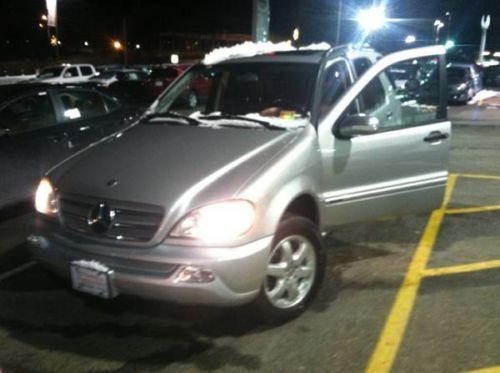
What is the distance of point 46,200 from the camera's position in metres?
3.96

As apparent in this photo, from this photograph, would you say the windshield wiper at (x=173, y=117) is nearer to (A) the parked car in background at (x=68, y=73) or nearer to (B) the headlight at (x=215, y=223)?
(B) the headlight at (x=215, y=223)

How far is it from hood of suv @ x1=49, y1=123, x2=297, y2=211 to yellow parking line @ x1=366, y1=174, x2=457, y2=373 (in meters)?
1.31

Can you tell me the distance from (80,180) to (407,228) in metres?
3.60

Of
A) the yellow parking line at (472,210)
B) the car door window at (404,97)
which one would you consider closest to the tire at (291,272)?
the car door window at (404,97)

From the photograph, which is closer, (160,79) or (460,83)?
(460,83)

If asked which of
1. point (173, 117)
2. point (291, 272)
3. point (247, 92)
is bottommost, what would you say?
point (291, 272)

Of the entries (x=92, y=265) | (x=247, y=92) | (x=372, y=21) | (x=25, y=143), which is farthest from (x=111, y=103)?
(x=372, y=21)

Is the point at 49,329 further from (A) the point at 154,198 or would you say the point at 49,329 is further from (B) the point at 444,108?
(B) the point at 444,108

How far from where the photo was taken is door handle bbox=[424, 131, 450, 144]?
5076 mm

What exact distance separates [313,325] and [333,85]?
1901 mm

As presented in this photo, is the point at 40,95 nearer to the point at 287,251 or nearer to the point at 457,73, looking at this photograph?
the point at 287,251

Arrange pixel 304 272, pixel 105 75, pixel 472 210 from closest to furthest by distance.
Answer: pixel 304 272
pixel 472 210
pixel 105 75

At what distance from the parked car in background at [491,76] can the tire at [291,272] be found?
1147 inches

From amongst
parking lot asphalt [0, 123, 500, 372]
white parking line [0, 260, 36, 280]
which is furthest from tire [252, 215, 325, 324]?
white parking line [0, 260, 36, 280]
